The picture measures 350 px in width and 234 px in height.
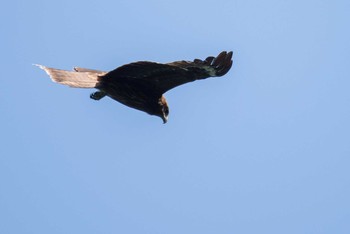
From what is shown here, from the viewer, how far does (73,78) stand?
13289 millimetres

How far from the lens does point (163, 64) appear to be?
12953mm

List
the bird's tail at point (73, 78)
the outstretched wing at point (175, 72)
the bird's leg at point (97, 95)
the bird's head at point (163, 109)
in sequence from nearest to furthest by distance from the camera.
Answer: the bird's tail at point (73, 78) → the outstretched wing at point (175, 72) → the bird's head at point (163, 109) → the bird's leg at point (97, 95)

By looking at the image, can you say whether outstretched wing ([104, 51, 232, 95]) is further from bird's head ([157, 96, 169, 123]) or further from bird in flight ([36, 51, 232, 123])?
bird's head ([157, 96, 169, 123])

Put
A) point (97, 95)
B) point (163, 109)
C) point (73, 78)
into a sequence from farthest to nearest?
point (97, 95) < point (163, 109) < point (73, 78)

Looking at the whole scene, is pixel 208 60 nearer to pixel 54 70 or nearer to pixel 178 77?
pixel 178 77

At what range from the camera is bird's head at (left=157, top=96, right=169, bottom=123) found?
14.2m

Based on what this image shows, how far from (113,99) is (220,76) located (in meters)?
1.80

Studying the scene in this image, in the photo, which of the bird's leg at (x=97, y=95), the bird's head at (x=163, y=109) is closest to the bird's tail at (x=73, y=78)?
the bird's leg at (x=97, y=95)

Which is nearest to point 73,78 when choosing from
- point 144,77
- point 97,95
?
point 144,77

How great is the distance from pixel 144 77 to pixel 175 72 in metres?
0.47

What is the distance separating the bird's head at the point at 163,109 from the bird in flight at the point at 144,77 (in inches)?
3.6

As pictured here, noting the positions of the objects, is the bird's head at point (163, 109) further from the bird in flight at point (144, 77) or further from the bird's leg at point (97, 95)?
the bird's leg at point (97, 95)

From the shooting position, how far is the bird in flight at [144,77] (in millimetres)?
13117

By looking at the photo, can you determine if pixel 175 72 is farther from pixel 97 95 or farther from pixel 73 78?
pixel 97 95
